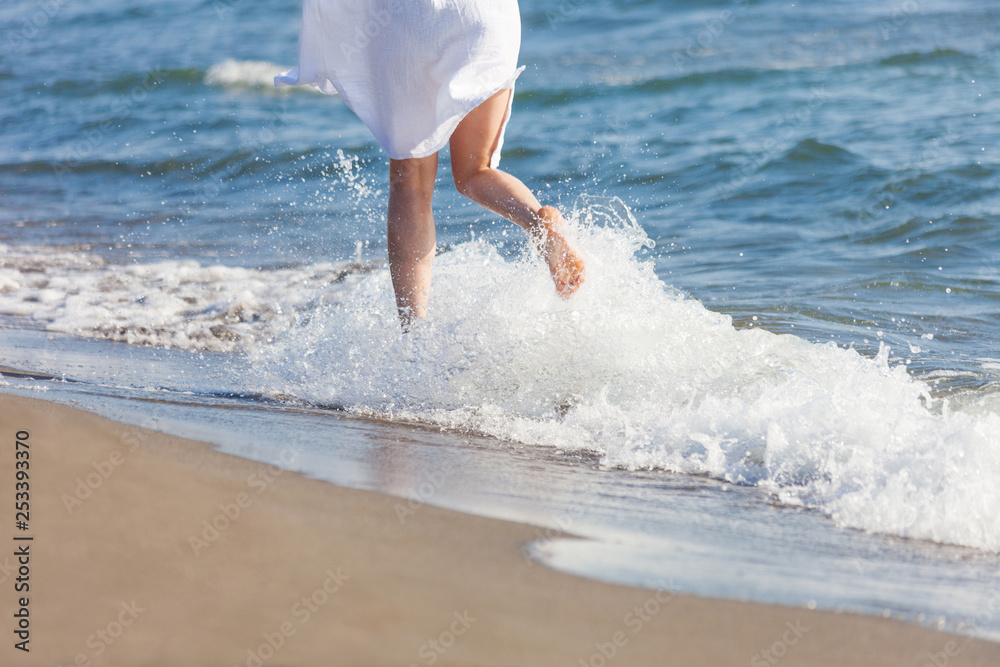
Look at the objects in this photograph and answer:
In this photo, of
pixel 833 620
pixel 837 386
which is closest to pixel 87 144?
pixel 837 386

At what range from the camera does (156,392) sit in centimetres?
284

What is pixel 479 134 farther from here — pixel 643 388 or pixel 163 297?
pixel 163 297

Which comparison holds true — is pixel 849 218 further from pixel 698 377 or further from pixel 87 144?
pixel 87 144

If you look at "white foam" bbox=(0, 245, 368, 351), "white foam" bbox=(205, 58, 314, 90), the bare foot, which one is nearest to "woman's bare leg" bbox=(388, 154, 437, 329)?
the bare foot

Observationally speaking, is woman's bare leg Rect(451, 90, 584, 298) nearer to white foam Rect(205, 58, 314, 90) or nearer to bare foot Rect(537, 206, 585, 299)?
bare foot Rect(537, 206, 585, 299)

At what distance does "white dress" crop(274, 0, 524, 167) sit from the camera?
7.93ft

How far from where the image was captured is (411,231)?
2.67 metres

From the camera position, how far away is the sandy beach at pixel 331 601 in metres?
1.36

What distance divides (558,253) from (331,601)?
1378 mm

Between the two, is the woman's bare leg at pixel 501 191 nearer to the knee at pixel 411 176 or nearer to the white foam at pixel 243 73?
the knee at pixel 411 176

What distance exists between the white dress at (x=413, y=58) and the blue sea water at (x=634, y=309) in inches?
→ 24.2

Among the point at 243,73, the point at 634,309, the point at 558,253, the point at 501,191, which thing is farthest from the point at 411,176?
the point at 243,73

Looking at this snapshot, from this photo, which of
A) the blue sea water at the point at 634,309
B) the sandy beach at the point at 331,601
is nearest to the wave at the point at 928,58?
the blue sea water at the point at 634,309

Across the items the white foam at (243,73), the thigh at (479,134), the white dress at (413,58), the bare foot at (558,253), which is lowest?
the white foam at (243,73)
